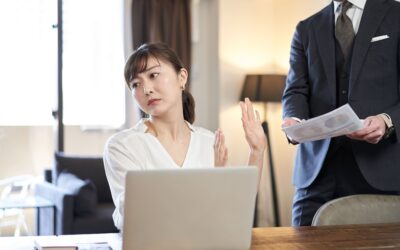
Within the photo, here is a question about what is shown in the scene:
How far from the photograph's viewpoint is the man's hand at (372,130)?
6.50 ft

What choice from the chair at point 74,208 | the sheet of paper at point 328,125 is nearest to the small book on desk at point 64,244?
the sheet of paper at point 328,125

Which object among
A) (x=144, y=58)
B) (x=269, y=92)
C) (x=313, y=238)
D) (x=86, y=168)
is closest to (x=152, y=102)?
(x=144, y=58)

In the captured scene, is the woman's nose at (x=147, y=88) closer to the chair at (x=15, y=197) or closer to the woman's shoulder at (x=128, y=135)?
the woman's shoulder at (x=128, y=135)

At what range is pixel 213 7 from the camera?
17.8 feet

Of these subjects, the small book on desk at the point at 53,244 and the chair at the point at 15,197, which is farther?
the chair at the point at 15,197

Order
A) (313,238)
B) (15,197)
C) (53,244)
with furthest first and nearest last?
1. (15,197)
2. (313,238)
3. (53,244)

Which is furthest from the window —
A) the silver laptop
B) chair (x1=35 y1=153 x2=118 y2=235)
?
the silver laptop

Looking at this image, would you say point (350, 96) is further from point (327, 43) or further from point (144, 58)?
point (144, 58)

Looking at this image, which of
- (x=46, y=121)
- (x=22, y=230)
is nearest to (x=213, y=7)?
(x=46, y=121)

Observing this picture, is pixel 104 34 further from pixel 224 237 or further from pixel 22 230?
pixel 224 237

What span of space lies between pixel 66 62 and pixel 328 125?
3.69 m

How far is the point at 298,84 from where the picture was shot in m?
2.35

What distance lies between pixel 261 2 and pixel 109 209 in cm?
241

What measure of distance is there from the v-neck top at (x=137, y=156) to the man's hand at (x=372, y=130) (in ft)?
1.68
